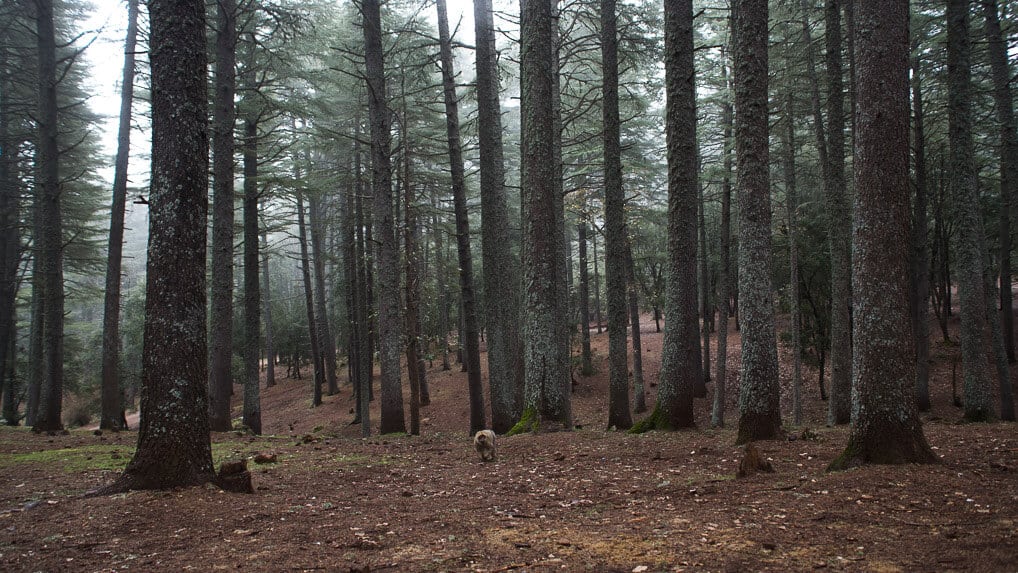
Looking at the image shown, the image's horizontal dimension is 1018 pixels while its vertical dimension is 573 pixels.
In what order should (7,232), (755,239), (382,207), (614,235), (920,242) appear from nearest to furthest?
(755,239)
(614,235)
(382,207)
(920,242)
(7,232)

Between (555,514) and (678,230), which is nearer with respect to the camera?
(555,514)

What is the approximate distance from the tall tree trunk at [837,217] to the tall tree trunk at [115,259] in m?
15.9

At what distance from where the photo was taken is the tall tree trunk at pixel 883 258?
512cm

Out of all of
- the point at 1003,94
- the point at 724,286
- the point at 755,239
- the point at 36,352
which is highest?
the point at 1003,94

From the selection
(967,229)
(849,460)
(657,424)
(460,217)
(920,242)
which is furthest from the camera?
(920,242)

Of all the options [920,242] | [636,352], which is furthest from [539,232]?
[920,242]

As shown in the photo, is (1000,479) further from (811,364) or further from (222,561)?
(811,364)

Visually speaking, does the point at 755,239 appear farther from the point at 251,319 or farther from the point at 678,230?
the point at 251,319

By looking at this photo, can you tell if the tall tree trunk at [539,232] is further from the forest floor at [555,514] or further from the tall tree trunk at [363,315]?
the tall tree trunk at [363,315]

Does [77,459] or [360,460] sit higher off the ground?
[77,459]

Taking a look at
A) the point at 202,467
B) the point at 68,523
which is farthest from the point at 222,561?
the point at 202,467

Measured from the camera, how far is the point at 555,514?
14.6 feet

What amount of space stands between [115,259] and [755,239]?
13993 millimetres

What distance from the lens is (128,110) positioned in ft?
44.3
